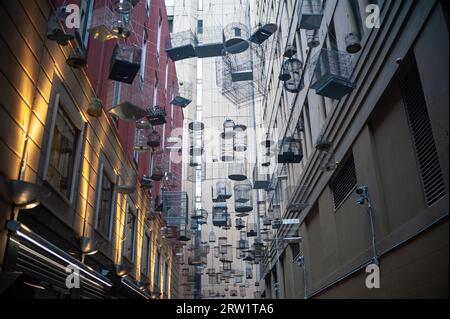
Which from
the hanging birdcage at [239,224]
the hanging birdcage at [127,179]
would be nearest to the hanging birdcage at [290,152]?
the hanging birdcage at [127,179]

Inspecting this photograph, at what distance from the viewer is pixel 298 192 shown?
699 inches

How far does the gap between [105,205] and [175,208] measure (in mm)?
7368

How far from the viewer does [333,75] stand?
377 inches

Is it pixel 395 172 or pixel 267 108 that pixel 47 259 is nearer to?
pixel 395 172

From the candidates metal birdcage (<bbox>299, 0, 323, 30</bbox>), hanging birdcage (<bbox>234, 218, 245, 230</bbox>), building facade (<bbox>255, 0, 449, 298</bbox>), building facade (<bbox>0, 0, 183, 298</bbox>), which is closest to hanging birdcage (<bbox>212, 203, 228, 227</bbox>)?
hanging birdcage (<bbox>234, 218, 245, 230</bbox>)

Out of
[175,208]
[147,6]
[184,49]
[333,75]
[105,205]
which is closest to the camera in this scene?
[333,75]

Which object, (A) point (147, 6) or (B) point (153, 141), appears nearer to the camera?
(B) point (153, 141)

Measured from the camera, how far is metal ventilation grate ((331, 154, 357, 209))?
11977mm

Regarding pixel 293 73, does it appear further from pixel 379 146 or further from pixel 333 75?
pixel 379 146

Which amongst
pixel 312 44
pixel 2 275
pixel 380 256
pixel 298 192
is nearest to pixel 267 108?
pixel 298 192

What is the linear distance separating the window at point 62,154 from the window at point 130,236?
6.96 m

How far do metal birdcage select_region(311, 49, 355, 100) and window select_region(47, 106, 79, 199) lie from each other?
19.8 ft

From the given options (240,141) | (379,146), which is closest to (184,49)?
(379,146)

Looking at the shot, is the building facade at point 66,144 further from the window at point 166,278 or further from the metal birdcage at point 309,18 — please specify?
the window at point 166,278
